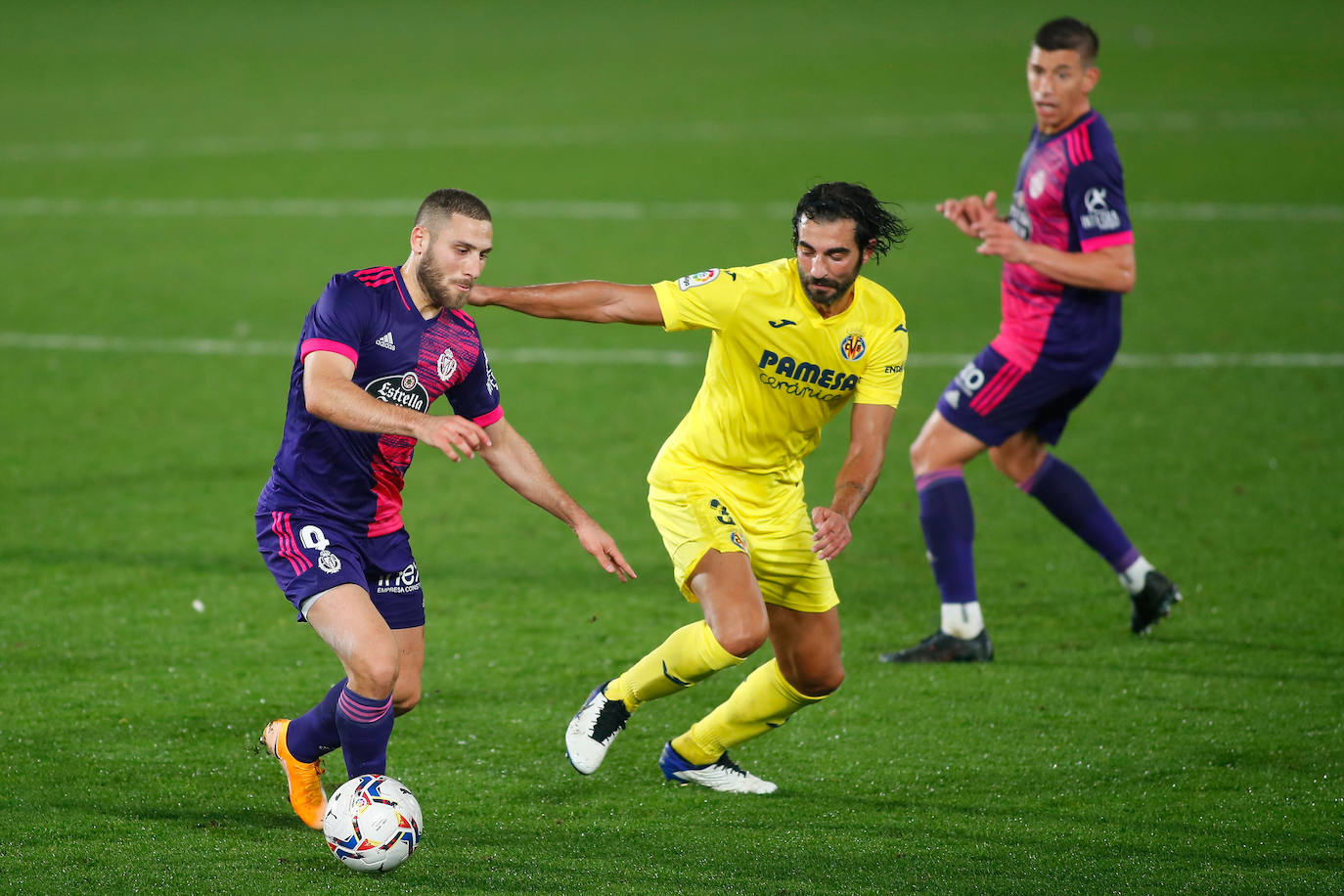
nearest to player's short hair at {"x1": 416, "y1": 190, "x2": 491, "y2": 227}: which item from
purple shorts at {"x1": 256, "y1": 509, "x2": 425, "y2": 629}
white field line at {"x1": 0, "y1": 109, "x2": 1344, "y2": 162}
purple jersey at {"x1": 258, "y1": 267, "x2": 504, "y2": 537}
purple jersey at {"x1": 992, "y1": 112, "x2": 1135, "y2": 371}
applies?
purple jersey at {"x1": 258, "y1": 267, "x2": 504, "y2": 537}

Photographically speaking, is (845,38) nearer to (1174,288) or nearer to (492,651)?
(1174,288)

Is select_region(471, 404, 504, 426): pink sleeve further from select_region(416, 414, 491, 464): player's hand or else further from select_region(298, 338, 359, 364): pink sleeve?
select_region(416, 414, 491, 464): player's hand

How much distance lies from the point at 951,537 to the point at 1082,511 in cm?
74

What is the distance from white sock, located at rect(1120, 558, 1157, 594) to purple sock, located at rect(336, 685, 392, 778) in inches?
151

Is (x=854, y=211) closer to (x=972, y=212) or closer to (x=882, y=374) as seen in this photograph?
(x=882, y=374)

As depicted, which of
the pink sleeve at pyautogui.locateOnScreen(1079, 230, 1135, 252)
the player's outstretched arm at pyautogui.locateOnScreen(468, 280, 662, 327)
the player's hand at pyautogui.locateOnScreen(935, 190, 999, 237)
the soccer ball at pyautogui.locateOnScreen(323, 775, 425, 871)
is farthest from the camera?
the pink sleeve at pyautogui.locateOnScreen(1079, 230, 1135, 252)

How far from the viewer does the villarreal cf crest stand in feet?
18.0

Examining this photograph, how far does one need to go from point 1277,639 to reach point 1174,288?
22.1 ft

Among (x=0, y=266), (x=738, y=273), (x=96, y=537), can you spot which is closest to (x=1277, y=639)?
(x=738, y=273)

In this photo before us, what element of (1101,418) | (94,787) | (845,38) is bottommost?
(94,787)

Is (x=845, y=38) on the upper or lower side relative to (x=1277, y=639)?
upper

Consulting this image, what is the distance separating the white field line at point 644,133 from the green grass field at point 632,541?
0.39 ft

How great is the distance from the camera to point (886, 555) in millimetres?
8328

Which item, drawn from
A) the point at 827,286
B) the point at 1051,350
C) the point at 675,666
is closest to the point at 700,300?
the point at 827,286
